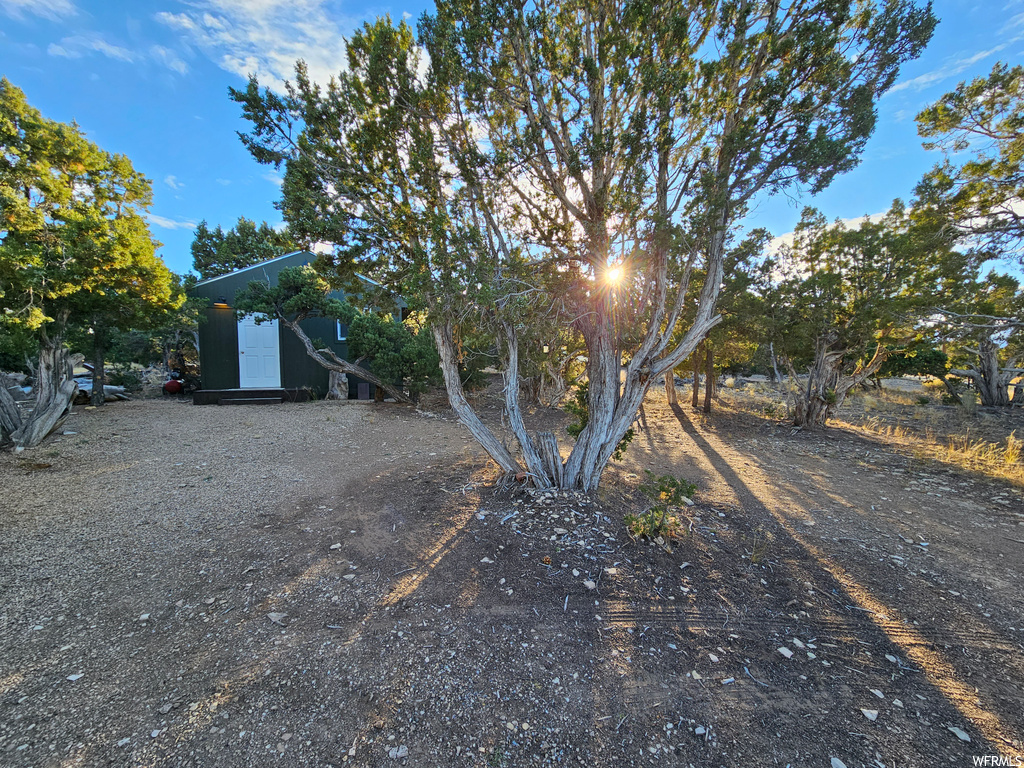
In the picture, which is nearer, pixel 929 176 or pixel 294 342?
pixel 929 176

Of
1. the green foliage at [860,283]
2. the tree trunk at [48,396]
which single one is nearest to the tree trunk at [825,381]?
the green foliage at [860,283]

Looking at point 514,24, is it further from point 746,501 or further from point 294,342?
point 294,342

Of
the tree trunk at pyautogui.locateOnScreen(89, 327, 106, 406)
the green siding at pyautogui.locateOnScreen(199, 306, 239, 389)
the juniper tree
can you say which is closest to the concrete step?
the green siding at pyautogui.locateOnScreen(199, 306, 239, 389)

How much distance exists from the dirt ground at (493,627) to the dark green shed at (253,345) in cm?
823

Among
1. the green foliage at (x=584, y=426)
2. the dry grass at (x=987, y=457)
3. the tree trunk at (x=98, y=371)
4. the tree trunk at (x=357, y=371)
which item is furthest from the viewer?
the tree trunk at (x=357, y=371)

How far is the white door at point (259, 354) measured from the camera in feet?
42.2

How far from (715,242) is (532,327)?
225 cm

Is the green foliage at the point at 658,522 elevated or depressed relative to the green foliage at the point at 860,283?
depressed

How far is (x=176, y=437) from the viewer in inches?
291

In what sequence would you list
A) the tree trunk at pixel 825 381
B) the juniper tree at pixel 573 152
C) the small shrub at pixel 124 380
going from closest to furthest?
the juniper tree at pixel 573 152 → the tree trunk at pixel 825 381 → the small shrub at pixel 124 380

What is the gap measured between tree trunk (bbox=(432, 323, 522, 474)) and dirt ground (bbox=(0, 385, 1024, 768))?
445 mm

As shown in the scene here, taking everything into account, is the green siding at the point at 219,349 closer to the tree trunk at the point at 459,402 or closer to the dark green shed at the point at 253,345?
the dark green shed at the point at 253,345

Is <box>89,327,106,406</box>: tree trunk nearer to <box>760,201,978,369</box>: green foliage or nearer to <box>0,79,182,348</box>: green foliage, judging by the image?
<box>0,79,182,348</box>: green foliage

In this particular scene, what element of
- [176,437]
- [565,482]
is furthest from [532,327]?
[176,437]
